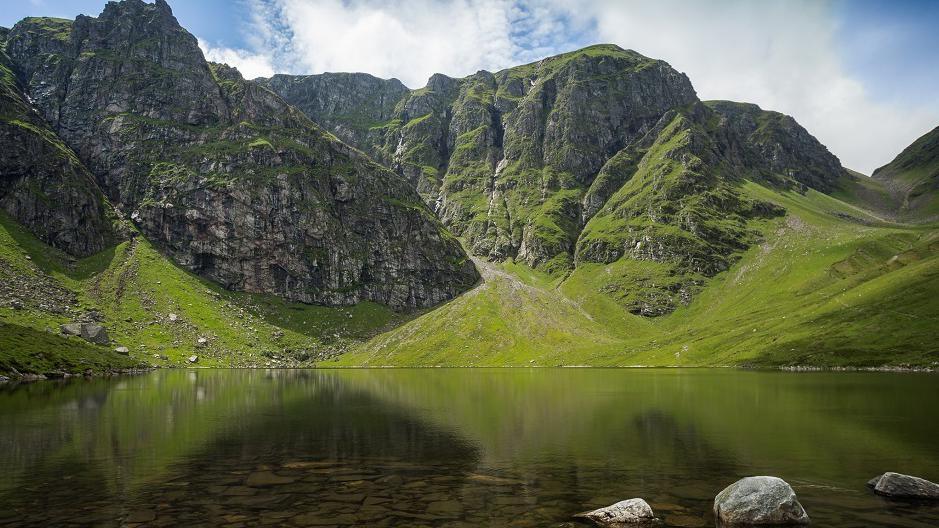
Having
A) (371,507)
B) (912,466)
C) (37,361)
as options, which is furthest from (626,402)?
(37,361)

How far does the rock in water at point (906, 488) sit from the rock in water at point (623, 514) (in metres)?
14.7

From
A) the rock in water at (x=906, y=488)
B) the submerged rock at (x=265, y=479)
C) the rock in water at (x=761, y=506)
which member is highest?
the submerged rock at (x=265, y=479)

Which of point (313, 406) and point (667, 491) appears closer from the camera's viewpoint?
point (667, 491)

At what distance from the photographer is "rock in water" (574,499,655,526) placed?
25938mm

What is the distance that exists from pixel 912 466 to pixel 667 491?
1997 cm

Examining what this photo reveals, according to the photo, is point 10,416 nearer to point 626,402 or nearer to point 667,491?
point 667,491

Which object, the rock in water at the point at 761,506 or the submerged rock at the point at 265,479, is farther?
the submerged rock at the point at 265,479

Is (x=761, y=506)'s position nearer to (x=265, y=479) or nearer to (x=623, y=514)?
(x=623, y=514)

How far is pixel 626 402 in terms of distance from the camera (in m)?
83.0

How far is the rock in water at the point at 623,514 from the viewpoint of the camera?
25938 millimetres

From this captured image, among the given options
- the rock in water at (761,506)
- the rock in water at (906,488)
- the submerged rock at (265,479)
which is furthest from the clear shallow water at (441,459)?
the rock in water at (906,488)

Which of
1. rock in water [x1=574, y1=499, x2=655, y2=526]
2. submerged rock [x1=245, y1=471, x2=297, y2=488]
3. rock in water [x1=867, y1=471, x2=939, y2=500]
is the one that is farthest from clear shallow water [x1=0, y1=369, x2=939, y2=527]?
rock in water [x1=867, y1=471, x2=939, y2=500]

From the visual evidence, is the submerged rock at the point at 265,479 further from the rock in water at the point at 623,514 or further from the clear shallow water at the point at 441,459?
the rock in water at the point at 623,514

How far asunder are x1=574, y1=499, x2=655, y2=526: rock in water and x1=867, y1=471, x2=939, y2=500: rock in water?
14.7 meters
